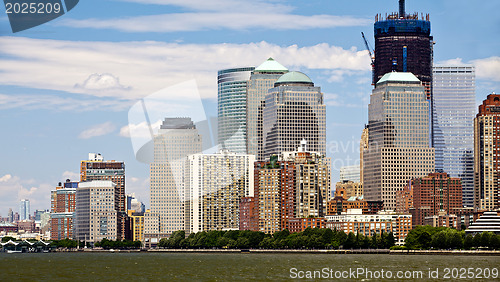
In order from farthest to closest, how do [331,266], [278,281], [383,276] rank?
1. [331,266]
2. [383,276]
3. [278,281]

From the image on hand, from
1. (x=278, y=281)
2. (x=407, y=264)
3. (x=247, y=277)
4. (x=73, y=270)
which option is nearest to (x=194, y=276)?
(x=247, y=277)

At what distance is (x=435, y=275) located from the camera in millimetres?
152625

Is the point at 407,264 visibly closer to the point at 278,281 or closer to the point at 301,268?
the point at 301,268

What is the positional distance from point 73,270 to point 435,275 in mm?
61069

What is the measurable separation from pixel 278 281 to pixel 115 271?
41829 mm

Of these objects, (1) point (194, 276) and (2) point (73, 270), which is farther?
(2) point (73, 270)

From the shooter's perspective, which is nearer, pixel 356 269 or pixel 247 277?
pixel 247 277

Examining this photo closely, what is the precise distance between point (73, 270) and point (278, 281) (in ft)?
164

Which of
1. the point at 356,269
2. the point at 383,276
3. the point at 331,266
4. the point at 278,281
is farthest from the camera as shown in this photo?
the point at 331,266

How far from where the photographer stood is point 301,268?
17312cm

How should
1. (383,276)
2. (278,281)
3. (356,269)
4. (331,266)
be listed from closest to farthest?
(278,281)
(383,276)
(356,269)
(331,266)

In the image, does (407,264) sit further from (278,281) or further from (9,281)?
(9,281)

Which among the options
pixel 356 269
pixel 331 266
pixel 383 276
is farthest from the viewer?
pixel 331 266

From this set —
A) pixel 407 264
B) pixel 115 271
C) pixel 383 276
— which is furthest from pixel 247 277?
pixel 407 264
